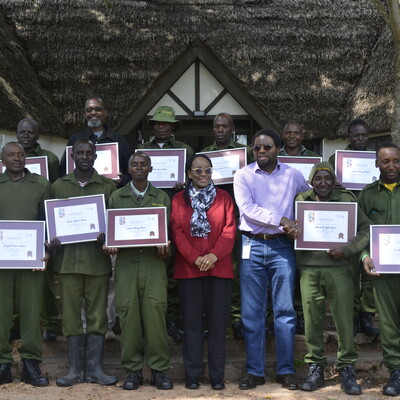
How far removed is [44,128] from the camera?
10289 mm

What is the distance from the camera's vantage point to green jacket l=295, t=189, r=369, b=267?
235 inches

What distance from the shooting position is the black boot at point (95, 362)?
615cm

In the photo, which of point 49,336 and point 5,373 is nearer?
point 5,373

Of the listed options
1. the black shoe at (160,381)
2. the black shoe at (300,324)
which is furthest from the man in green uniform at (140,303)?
the black shoe at (300,324)

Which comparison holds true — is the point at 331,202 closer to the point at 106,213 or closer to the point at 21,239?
the point at 106,213

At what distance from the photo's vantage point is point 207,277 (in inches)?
241

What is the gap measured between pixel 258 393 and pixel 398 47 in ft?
13.9

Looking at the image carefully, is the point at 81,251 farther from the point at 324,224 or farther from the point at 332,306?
the point at 332,306

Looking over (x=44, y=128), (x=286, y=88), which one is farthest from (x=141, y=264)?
(x=286, y=88)

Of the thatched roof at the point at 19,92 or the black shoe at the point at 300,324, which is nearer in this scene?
the black shoe at the point at 300,324

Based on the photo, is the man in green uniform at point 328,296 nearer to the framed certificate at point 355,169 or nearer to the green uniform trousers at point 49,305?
the framed certificate at point 355,169

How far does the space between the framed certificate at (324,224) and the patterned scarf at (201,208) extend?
31.2 inches

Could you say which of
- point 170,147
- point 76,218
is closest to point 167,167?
point 170,147

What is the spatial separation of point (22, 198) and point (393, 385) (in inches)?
146
